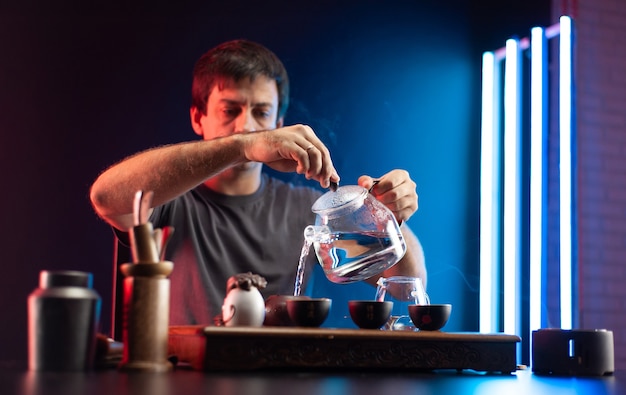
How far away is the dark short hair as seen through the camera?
93.8 inches

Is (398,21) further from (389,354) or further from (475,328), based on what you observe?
(389,354)

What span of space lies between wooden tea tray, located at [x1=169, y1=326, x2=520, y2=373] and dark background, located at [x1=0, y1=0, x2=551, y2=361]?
1662 mm

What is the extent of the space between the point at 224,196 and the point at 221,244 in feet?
0.54

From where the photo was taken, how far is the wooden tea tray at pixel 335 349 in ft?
3.62

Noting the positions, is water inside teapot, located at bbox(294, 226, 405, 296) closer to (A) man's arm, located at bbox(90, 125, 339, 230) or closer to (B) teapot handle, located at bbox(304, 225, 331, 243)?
(B) teapot handle, located at bbox(304, 225, 331, 243)

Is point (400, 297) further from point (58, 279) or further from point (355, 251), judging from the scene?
point (58, 279)

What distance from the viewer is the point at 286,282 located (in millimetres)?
2236

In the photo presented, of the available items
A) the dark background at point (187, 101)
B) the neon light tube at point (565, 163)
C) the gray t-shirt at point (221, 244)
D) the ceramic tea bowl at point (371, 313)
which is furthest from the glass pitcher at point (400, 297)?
the neon light tube at point (565, 163)

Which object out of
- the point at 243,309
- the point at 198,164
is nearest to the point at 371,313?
the point at 243,309

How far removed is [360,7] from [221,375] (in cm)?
250

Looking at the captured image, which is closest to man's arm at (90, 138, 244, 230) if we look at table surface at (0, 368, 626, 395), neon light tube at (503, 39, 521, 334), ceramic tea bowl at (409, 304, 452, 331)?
ceramic tea bowl at (409, 304, 452, 331)

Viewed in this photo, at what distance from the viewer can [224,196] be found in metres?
2.32

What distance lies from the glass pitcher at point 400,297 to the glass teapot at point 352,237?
0.07m

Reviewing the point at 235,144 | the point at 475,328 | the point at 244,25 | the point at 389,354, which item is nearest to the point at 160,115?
the point at 244,25
